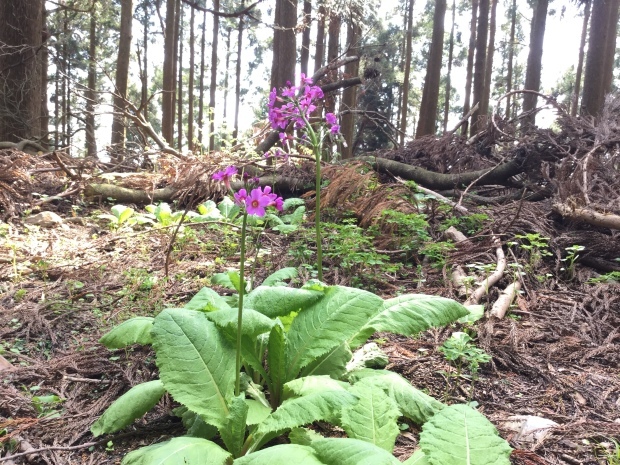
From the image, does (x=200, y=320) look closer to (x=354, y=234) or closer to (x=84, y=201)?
(x=354, y=234)

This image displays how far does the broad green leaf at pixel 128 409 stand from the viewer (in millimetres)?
1557

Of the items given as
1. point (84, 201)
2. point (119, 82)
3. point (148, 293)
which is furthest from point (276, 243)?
point (119, 82)

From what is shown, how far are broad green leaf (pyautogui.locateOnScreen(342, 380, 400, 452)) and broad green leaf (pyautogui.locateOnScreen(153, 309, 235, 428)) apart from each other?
17.8 inches

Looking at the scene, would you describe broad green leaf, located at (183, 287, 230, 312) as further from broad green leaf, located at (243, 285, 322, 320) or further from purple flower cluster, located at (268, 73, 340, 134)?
purple flower cluster, located at (268, 73, 340, 134)

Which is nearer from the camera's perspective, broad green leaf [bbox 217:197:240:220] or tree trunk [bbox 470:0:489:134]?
broad green leaf [bbox 217:197:240:220]

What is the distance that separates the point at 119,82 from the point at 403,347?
35.4 ft

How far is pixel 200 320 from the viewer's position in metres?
1.73

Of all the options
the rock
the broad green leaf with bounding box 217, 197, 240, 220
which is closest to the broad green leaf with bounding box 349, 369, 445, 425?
→ the broad green leaf with bounding box 217, 197, 240, 220

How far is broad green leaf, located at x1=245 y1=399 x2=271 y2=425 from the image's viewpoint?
1.48 metres

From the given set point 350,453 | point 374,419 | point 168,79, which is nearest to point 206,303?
point 374,419

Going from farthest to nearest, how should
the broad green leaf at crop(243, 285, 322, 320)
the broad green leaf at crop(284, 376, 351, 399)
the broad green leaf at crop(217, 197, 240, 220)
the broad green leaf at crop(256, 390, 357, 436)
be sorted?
the broad green leaf at crop(217, 197, 240, 220) → the broad green leaf at crop(243, 285, 322, 320) → the broad green leaf at crop(284, 376, 351, 399) → the broad green leaf at crop(256, 390, 357, 436)

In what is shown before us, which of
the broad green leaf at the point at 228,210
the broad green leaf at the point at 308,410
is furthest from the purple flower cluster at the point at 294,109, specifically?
the broad green leaf at the point at 228,210

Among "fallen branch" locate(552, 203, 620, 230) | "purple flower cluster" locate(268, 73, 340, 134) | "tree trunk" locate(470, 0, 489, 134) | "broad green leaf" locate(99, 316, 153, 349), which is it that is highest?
"tree trunk" locate(470, 0, 489, 134)

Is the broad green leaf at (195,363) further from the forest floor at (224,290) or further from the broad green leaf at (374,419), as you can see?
the broad green leaf at (374,419)
